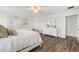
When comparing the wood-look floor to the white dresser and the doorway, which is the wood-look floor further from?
the doorway

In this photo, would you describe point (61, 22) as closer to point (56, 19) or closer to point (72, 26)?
point (56, 19)

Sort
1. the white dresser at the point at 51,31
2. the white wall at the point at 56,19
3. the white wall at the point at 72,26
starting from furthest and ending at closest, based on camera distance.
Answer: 1. the white wall at the point at 72,26
2. the white dresser at the point at 51,31
3. the white wall at the point at 56,19

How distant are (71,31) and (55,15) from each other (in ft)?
5.43

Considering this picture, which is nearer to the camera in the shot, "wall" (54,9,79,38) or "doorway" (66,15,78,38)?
"wall" (54,9,79,38)

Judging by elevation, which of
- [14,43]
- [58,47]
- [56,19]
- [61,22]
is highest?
[56,19]

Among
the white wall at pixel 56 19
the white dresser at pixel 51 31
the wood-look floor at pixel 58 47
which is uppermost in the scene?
the white wall at pixel 56 19

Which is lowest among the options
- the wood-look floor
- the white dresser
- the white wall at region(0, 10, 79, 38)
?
the wood-look floor

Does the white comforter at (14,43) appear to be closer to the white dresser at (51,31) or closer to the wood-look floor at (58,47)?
the wood-look floor at (58,47)

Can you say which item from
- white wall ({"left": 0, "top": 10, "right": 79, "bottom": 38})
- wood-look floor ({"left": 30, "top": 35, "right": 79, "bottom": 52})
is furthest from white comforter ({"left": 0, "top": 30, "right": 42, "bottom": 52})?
white wall ({"left": 0, "top": 10, "right": 79, "bottom": 38})

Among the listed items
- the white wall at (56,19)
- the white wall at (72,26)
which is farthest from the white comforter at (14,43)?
the white wall at (72,26)

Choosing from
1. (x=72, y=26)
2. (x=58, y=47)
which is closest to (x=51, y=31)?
(x=72, y=26)
